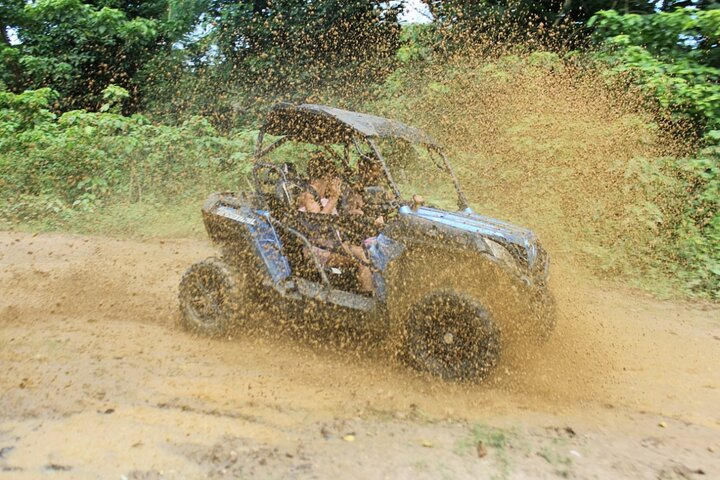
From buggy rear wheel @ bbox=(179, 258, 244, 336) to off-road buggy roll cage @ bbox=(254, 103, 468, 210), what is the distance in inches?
42.3

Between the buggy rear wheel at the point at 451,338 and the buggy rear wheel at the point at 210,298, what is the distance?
1.64 metres

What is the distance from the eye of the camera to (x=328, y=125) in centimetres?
526

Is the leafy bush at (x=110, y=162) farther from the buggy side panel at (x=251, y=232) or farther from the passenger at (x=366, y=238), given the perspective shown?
→ the passenger at (x=366, y=238)

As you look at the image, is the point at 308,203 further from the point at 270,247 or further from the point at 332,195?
the point at 270,247

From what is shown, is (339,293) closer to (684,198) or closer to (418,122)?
(684,198)

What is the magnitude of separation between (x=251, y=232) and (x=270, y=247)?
0.22m

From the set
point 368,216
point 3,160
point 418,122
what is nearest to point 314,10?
point 418,122

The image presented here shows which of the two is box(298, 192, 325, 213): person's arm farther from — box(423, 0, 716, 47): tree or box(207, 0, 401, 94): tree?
box(207, 0, 401, 94): tree

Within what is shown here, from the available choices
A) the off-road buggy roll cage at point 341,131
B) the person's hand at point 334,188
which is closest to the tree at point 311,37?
the off-road buggy roll cage at point 341,131

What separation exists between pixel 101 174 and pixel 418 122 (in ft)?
19.4

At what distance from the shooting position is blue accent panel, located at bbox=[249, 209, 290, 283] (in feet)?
17.2

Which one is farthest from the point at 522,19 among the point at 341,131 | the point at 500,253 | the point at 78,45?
the point at 78,45

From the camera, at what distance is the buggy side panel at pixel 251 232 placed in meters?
5.25

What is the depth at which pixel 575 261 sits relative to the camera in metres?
8.07
